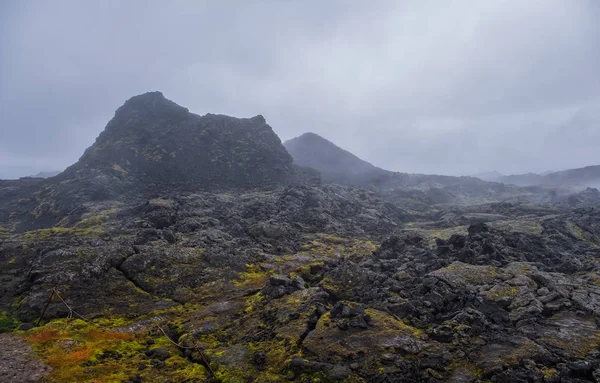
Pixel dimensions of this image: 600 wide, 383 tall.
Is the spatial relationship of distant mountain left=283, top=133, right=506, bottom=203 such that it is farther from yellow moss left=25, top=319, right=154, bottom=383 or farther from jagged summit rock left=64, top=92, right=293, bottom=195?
yellow moss left=25, top=319, right=154, bottom=383

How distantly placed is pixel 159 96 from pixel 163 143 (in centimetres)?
3023

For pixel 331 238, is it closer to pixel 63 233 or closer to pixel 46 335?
pixel 46 335

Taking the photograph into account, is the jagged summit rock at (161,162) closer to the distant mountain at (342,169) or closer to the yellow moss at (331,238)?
the yellow moss at (331,238)

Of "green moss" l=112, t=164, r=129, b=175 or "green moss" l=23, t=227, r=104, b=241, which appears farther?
"green moss" l=112, t=164, r=129, b=175

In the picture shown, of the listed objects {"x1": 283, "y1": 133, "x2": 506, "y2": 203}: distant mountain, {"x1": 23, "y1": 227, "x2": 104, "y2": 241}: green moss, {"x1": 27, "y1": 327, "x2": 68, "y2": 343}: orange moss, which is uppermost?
{"x1": 283, "y1": 133, "x2": 506, "y2": 203}: distant mountain

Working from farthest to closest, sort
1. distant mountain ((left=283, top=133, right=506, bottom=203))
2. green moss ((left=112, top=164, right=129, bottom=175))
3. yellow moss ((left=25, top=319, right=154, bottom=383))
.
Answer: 1. distant mountain ((left=283, top=133, right=506, bottom=203))
2. green moss ((left=112, top=164, right=129, bottom=175))
3. yellow moss ((left=25, top=319, right=154, bottom=383))

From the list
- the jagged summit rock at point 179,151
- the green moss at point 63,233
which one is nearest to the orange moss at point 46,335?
the green moss at point 63,233

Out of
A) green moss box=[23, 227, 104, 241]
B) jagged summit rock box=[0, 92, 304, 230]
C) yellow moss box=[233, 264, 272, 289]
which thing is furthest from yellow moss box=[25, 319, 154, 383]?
jagged summit rock box=[0, 92, 304, 230]

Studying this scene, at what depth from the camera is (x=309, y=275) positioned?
129 ft

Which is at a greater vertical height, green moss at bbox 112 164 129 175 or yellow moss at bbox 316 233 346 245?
green moss at bbox 112 164 129 175

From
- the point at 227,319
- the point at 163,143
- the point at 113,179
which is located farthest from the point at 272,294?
the point at 163,143

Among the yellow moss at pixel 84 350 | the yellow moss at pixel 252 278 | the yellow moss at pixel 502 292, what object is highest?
the yellow moss at pixel 502 292

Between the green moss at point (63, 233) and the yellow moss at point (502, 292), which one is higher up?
the green moss at point (63, 233)

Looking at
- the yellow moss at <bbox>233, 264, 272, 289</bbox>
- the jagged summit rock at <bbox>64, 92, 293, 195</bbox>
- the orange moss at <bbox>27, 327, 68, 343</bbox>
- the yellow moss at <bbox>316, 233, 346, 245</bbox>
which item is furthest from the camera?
the jagged summit rock at <bbox>64, 92, 293, 195</bbox>
